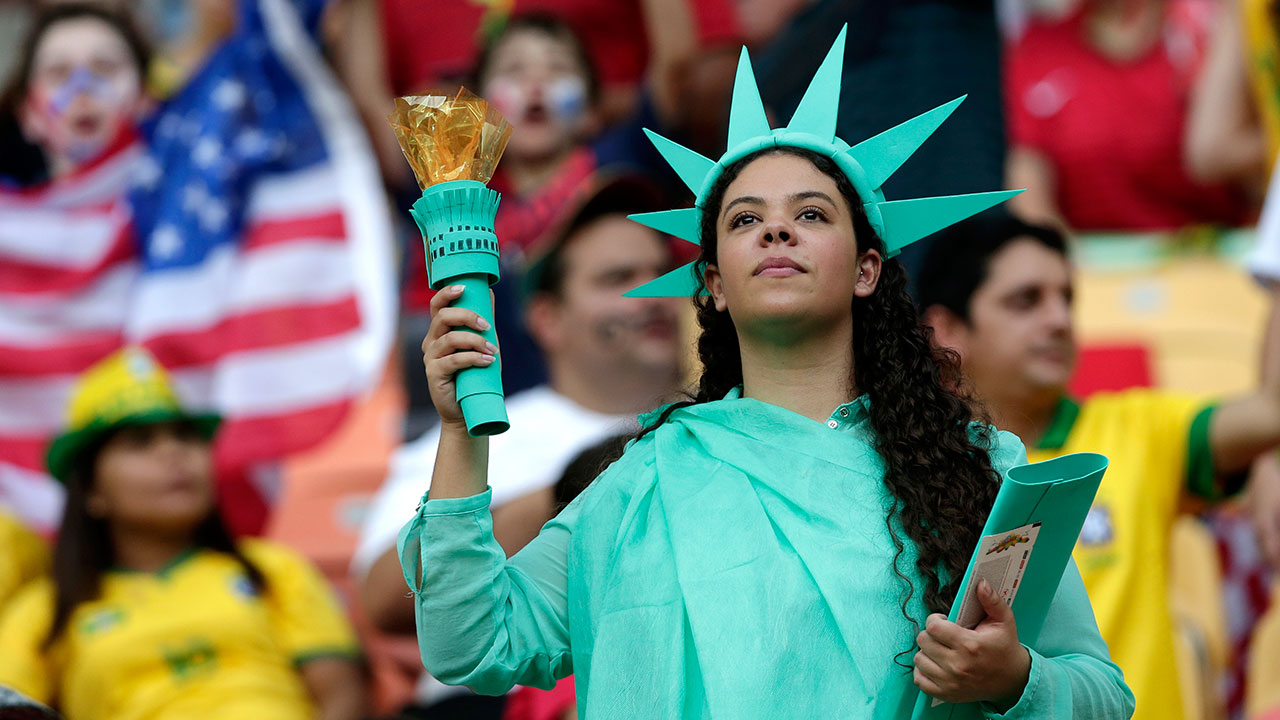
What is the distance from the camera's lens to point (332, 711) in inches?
173

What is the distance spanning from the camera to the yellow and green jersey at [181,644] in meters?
4.23

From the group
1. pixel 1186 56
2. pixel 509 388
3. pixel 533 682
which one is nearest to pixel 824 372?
pixel 533 682

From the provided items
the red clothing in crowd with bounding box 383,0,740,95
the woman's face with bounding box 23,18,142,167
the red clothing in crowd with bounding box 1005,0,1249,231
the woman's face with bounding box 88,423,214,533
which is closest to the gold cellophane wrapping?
the woman's face with bounding box 88,423,214,533

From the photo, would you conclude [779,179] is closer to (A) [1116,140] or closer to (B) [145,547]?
(B) [145,547]

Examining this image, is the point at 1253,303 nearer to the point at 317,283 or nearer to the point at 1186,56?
the point at 1186,56

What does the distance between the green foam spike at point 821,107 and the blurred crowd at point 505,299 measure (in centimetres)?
50

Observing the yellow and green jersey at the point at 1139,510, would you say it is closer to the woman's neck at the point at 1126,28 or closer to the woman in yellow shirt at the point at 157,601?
the woman in yellow shirt at the point at 157,601

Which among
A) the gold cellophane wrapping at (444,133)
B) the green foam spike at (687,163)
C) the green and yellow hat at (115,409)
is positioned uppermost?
the gold cellophane wrapping at (444,133)

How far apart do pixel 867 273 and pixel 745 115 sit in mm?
337

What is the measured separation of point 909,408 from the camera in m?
2.39

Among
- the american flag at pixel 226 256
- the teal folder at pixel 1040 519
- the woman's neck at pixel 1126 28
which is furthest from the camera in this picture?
the woman's neck at pixel 1126 28

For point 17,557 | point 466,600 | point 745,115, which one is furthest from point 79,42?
point 466,600

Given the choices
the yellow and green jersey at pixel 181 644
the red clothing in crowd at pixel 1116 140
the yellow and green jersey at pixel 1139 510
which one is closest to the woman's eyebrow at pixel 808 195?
the yellow and green jersey at pixel 1139 510

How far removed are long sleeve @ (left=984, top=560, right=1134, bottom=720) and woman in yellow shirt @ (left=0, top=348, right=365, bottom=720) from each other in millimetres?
2551
